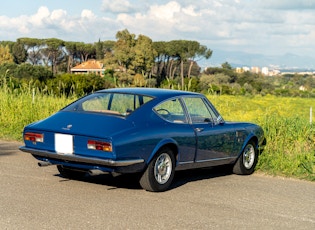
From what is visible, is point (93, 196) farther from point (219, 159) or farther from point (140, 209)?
point (219, 159)

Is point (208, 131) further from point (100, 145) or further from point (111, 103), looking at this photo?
point (100, 145)

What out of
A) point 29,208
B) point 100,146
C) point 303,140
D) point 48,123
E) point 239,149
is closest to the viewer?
point 29,208

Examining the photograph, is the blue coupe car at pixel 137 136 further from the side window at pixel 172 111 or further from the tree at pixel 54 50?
the tree at pixel 54 50

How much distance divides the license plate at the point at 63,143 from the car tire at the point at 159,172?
1.04 metres

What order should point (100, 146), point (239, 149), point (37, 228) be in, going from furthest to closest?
point (239, 149) → point (100, 146) → point (37, 228)

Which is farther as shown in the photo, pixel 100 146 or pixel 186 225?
pixel 100 146

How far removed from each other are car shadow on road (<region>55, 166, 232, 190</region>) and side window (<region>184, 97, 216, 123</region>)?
96 centimetres

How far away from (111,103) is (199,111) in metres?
1.44

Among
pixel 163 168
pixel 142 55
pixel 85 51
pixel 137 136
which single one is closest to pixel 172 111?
pixel 163 168

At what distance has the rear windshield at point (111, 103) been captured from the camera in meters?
8.10

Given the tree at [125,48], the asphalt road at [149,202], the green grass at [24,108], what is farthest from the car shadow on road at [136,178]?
the tree at [125,48]

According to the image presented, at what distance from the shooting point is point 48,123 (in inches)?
310

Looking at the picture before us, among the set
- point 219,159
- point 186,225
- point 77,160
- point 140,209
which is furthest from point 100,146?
point 219,159

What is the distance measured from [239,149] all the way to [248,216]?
2.91 meters
